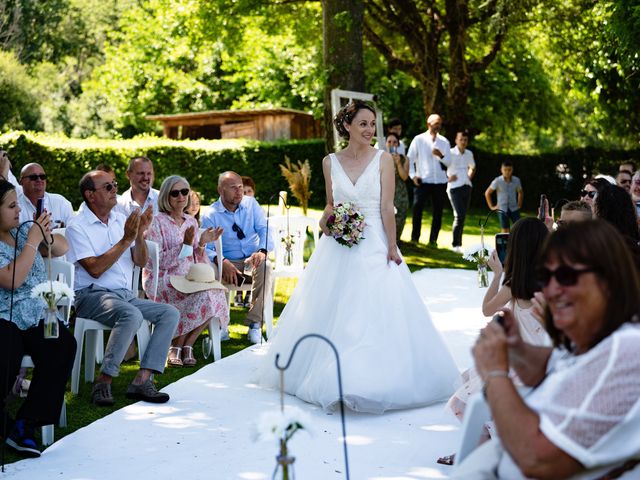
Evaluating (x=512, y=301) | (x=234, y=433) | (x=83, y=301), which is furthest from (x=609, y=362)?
(x=83, y=301)

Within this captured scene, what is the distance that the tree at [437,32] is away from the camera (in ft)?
62.0

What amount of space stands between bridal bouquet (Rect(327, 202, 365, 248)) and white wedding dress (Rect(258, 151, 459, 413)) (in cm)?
9

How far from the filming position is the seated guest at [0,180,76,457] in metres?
5.08

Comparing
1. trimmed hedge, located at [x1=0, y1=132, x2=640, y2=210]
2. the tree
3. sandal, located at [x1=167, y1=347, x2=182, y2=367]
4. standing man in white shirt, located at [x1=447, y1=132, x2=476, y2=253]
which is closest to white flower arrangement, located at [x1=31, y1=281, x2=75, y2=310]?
sandal, located at [x1=167, y1=347, x2=182, y2=367]

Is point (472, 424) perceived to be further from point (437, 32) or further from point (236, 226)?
point (437, 32)

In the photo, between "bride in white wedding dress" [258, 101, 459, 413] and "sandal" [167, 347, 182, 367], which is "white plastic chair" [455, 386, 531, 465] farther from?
"sandal" [167, 347, 182, 367]

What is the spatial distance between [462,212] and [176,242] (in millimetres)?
7633

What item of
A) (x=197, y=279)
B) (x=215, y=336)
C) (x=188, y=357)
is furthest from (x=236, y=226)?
(x=188, y=357)

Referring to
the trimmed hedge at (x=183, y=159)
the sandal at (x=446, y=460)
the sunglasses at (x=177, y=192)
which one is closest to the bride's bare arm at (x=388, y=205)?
the sunglasses at (x=177, y=192)

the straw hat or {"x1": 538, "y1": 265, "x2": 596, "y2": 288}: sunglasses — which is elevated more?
{"x1": 538, "y1": 265, "x2": 596, "y2": 288}: sunglasses

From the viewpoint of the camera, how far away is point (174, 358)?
24.5 feet

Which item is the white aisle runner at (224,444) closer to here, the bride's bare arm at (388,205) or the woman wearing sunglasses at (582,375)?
the bride's bare arm at (388,205)

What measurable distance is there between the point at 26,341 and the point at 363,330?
2190mm

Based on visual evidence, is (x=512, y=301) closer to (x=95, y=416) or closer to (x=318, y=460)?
(x=318, y=460)
